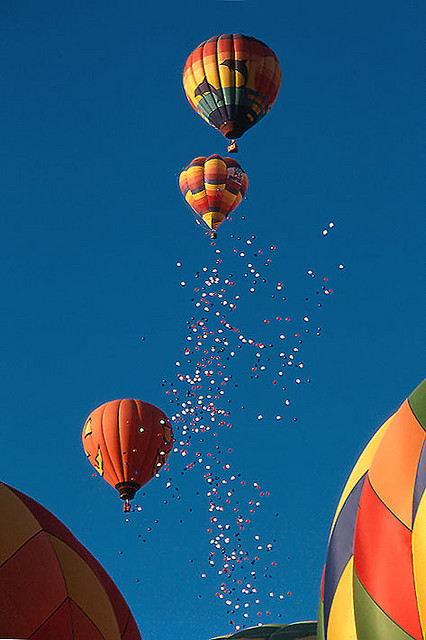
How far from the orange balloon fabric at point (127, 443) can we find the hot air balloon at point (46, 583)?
6.63 meters

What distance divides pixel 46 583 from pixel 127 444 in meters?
7.43

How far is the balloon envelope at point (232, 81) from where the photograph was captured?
40.3 ft

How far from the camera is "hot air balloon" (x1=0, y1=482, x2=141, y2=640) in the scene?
17.6 ft

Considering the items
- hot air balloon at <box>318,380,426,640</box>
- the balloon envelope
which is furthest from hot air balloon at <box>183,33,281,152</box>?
hot air balloon at <box>318,380,426,640</box>

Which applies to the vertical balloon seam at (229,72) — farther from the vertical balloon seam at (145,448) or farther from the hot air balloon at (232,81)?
the vertical balloon seam at (145,448)

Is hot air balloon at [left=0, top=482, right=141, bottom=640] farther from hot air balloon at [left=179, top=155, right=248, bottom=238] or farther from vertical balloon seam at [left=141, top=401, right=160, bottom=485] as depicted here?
hot air balloon at [left=179, top=155, right=248, bottom=238]

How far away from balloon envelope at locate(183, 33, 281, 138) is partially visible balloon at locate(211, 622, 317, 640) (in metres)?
6.43

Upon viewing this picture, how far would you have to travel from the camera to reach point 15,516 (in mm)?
5863

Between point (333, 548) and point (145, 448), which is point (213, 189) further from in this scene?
point (333, 548)

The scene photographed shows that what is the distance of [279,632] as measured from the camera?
9.15 m

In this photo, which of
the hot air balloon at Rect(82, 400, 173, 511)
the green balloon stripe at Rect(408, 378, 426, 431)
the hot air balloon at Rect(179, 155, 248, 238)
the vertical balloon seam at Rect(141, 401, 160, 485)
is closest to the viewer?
the green balloon stripe at Rect(408, 378, 426, 431)

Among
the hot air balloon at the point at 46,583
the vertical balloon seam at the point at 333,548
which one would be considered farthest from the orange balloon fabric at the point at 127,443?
the vertical balloon seam at the point at 333,548

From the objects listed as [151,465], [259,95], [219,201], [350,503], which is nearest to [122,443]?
[151,465]

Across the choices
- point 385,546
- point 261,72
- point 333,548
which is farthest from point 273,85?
point 385,546
